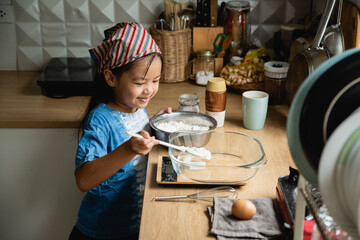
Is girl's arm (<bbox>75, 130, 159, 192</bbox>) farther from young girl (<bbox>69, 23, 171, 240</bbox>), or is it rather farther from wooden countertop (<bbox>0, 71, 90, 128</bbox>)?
wooden countertop (<bbox>0, 71, 90, 128</bbox>)

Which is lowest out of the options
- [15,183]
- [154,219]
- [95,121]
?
[15,183]

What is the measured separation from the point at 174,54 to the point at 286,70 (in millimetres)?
568

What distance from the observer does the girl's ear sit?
1328 mm

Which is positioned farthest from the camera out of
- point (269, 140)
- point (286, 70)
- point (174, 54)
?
point (174, 54)

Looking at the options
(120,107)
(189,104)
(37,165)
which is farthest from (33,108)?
(189,104)

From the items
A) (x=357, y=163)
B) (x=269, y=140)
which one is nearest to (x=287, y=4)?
(x=269, y=140)

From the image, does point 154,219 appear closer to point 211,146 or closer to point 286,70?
point 211,146

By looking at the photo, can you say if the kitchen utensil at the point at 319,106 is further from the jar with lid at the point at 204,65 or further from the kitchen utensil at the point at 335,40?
the jar with lid at the point at 204,65

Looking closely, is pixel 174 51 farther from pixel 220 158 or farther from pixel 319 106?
pixel 319 106

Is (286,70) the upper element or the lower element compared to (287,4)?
lower

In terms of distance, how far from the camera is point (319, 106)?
2.13 ft

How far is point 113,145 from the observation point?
135 cm

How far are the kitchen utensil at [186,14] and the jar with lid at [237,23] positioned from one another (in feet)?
0.58

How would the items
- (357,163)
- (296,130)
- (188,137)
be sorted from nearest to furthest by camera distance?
(357,163), (296,130), (188,137)
